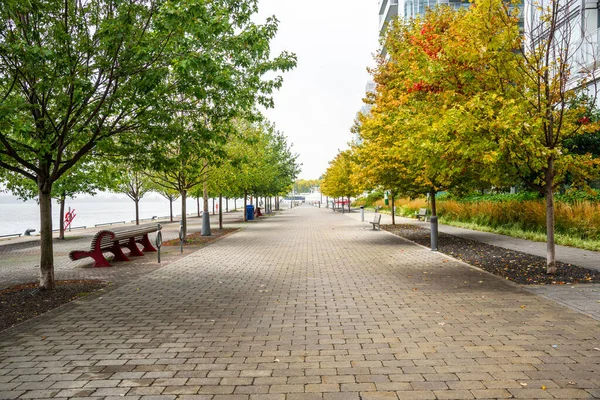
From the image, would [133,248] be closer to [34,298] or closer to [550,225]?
[34,298]

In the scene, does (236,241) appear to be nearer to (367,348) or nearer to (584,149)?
(367,348)

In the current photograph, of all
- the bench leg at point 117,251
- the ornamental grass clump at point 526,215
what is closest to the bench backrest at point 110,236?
the bench leg at point 117,251

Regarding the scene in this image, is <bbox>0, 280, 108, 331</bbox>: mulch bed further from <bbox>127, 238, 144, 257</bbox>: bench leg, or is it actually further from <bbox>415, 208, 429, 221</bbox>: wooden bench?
<bbox>415, 208, 429, 221</bbox>: wooden bench

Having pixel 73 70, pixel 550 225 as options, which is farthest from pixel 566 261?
pixel 73 70

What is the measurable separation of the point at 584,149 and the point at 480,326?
52.2 ft

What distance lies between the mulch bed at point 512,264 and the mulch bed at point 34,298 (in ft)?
26.8

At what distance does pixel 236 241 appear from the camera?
17.7m

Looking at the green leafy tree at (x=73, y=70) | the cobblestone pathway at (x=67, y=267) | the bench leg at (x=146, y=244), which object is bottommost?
the cobblestone pathway at (x=67, y=267)

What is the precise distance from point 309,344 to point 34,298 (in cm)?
535

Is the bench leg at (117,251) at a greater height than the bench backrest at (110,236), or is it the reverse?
the bench backrest at (110,236)

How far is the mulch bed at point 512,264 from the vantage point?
8.55 meters

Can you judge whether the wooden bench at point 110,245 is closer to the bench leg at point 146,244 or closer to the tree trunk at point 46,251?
the bench leg at point 146,244

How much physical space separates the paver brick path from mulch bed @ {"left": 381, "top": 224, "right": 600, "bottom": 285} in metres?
0.83

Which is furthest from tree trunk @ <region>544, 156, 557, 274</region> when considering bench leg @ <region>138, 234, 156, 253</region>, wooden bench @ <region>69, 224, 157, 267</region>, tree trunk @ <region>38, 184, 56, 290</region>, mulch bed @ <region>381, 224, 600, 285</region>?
bench leg @ <region>138, 234, 156, 253</region>
